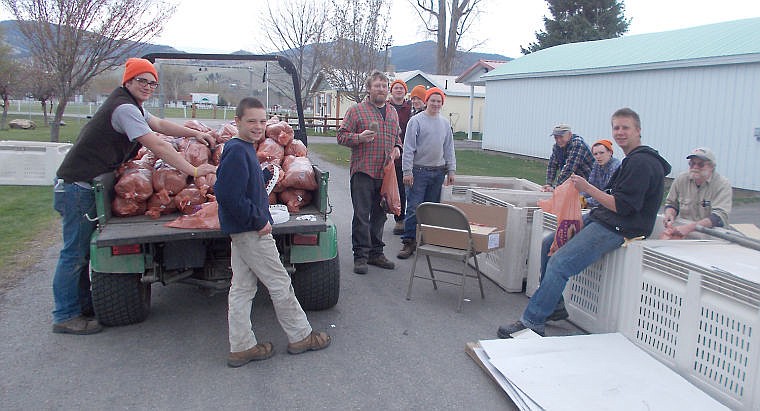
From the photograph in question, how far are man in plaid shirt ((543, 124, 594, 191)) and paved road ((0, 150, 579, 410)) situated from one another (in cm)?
167

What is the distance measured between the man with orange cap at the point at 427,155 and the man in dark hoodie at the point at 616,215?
8.17 ft

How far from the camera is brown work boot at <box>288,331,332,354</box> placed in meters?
4.14

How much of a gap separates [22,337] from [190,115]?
3773 millimetres

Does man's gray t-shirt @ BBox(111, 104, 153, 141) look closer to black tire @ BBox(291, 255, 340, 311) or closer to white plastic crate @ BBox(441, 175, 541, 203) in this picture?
black tire @ BBox(291, 255, 340, 311)

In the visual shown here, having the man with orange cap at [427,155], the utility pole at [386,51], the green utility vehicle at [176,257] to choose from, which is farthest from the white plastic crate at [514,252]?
the utility pole at [386,51]

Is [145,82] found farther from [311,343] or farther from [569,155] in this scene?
[569,155]

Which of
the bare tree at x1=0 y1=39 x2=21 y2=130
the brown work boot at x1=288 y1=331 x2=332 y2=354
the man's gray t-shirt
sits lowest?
the brown work boot at x1=288 y1=331 x2=332 y2=354

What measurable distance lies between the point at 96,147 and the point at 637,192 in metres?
3.85

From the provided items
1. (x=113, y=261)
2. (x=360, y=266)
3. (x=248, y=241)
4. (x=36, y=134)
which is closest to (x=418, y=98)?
(x=360, y=266)

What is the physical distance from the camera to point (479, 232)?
5367mm

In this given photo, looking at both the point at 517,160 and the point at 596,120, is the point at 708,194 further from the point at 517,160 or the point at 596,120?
the point at 517,160

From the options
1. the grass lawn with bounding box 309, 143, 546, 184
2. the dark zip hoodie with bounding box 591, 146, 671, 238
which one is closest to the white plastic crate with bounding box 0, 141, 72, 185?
the grass lawn with bounding box 309, 143, 546, 184

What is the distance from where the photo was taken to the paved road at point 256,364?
139 inches

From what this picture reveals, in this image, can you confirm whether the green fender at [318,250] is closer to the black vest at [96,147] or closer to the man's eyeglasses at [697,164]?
the black vest at [96,147]
